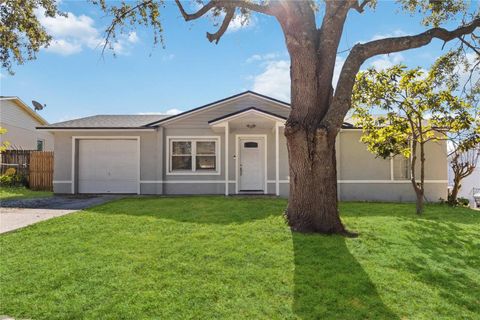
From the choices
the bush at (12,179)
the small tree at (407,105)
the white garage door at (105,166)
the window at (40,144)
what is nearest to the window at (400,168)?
the small tree at (407,105)

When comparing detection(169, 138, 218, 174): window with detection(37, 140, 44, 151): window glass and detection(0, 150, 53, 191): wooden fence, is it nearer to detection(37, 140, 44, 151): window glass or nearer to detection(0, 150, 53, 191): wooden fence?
detection(0, 150, 53, 191): wooden fence

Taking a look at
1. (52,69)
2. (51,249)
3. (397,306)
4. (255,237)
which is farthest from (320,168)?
(52,69)

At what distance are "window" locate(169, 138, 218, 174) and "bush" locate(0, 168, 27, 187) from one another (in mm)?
9359

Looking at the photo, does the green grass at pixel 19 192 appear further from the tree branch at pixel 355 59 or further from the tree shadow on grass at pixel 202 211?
the tree branch at pixel 355 59

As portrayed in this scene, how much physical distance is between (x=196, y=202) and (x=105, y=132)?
6.72 m

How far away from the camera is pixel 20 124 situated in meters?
23.8

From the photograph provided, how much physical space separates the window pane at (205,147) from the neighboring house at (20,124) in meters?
15.1

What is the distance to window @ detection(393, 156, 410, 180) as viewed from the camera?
1434 cm

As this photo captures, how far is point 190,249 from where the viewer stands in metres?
5.55

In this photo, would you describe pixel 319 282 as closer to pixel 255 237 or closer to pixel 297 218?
pixel 255 237

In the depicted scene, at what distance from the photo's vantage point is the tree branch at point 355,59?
6.47m

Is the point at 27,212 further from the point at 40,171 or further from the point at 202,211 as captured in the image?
the point at 40,171

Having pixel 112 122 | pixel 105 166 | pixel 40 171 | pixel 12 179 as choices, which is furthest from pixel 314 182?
pixel 12 179

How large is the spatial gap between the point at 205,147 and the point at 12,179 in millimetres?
11272
